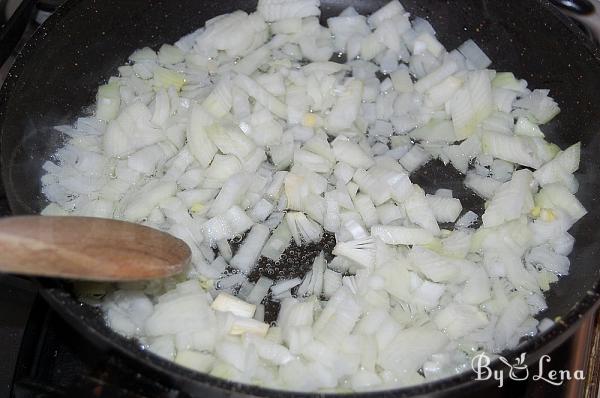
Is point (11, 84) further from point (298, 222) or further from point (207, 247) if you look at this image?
point (298, 222)

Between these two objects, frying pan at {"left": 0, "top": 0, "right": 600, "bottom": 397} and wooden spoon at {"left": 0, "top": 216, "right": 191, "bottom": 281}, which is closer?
wooden spoon at {"left": 0, "top": 216, "right": 191, "bottom": 281}

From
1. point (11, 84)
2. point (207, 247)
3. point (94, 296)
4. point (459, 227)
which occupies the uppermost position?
point (459, 227)

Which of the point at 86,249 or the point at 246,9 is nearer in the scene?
the point at 86,249

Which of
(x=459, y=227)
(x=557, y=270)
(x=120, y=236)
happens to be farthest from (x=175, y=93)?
(x=557, y=270)

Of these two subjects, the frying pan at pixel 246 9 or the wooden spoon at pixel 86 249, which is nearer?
the wooden spoon at pixel 86 249
